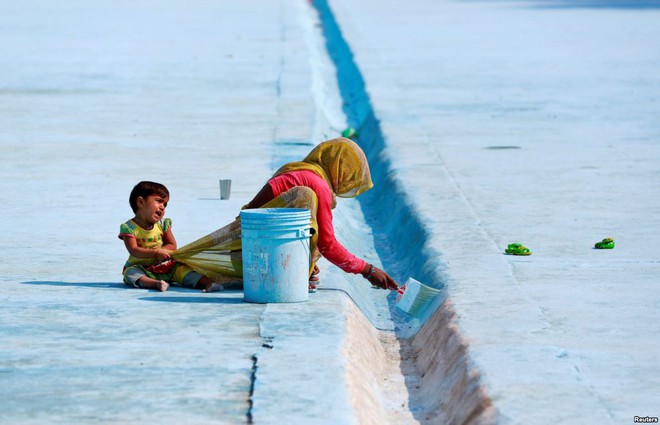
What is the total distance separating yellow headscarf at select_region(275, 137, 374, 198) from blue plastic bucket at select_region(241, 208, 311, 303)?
0.43 metres

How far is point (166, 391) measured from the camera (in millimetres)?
5508

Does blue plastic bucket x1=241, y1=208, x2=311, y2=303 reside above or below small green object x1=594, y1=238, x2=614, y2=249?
above

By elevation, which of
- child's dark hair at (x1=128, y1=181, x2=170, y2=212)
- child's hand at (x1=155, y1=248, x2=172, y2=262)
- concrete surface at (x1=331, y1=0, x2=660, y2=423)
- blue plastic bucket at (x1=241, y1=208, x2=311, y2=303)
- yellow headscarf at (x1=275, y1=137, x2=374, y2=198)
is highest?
yellow headscarf at (x1=275, y1=137, x2=374, y2=198)

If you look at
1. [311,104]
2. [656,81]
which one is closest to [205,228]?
[311,104]

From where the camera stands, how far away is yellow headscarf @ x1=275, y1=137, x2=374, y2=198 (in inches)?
295

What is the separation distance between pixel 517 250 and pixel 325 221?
185 cm

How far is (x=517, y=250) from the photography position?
28.7 feet

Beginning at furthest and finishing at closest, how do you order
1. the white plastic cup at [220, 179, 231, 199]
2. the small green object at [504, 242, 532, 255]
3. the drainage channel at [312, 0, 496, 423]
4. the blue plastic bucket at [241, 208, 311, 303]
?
the white plastic cup at [220, 179, 231, 199] → the small green object at [504, 242, 532, 255] → the blue plastic bucket at [241, 208, 311, 303] → the drainage channel at [312, 0, 496, 423]

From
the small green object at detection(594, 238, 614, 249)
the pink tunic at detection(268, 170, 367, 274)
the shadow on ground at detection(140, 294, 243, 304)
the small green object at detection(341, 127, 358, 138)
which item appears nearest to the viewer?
the shadow on ground at detection(140, 294, 243, 304)

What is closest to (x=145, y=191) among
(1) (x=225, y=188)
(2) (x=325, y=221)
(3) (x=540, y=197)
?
(2) (x=325, y=221)

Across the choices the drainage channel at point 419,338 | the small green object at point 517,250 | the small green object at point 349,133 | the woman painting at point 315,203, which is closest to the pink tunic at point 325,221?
the woman painting at point 315,203

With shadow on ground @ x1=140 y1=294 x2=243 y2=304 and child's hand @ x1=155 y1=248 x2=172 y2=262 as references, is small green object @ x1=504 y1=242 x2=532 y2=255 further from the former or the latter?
child's hand @ x1=155 y1=248 x2=172 y2=262

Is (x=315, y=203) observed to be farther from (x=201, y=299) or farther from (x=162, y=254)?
(x=162, y=254)

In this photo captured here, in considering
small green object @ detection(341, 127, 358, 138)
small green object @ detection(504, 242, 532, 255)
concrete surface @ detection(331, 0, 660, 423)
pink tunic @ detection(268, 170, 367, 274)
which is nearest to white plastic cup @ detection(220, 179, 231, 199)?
concrete surface @ detection(331, 0, 660, 423)
